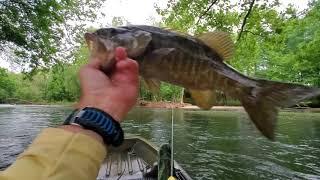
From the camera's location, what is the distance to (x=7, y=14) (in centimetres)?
1853

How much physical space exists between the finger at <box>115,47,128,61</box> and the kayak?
236 inches

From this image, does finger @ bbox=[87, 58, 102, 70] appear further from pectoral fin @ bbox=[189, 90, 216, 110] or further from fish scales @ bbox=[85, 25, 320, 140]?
pectoral fin @ bbox=[189, 90, 216, 110]

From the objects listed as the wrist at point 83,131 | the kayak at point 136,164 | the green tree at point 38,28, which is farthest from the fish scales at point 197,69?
the green tree at point 38,28

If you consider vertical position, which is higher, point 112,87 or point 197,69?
point 197,69

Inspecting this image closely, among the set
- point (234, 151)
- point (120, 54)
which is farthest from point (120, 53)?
point (234, 151)

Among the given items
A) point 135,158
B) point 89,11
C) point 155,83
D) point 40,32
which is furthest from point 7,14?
point 155,83

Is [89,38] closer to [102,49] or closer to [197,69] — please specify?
[102,49]

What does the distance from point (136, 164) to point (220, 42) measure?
875 centimetres

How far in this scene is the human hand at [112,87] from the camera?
1393mm

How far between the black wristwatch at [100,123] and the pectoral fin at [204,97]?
645 millimetres

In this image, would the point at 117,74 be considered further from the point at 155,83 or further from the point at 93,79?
the point at 155,83

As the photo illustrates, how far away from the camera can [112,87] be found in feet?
A: 4.78

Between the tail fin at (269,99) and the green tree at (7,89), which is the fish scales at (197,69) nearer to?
the tail fin at (269,99)

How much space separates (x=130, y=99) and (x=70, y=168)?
386 mm
